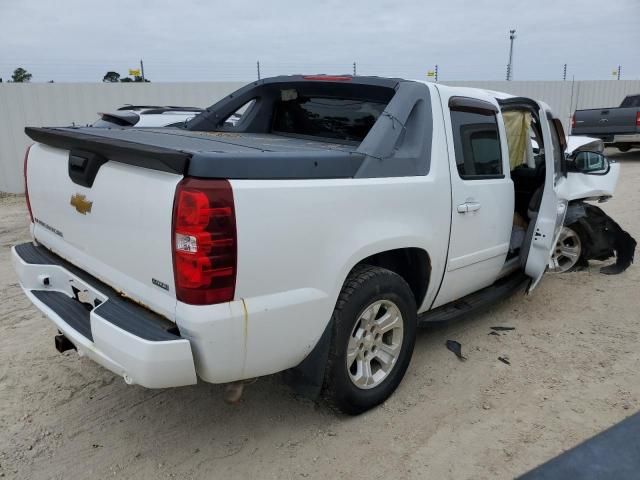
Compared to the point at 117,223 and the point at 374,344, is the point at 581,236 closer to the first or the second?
the point at 374,344

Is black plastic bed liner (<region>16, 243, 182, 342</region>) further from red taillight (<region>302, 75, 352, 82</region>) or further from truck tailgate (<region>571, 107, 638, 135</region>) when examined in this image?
truck tailgate (<region>571, 107, 638, 135</region>)

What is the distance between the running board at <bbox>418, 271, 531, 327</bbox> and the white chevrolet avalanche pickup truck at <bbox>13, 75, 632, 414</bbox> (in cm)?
3

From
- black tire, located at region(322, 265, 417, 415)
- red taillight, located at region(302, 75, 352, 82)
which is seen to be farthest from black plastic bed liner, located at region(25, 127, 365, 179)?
red taillight, located at region(302, 75, 352, 82)

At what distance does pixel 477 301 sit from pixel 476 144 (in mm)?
1170

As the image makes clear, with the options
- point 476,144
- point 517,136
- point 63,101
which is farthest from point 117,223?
point 63,101

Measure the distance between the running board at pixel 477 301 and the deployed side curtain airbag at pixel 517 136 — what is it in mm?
1128

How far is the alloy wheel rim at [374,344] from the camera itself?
9.46 ft

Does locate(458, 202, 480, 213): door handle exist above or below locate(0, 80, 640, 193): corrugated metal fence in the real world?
below

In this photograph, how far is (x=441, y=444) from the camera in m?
2.78

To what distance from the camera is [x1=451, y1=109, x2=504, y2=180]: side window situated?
11.2ft

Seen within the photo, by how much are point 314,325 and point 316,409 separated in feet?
2.81

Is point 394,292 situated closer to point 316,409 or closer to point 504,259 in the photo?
point 316,409

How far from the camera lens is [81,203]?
2.71 metres

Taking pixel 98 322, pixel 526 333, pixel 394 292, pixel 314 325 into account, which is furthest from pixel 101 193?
pixel 526 333
